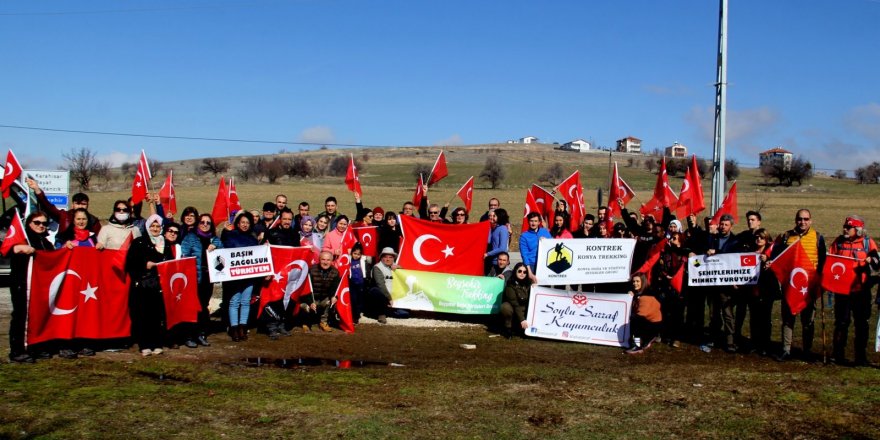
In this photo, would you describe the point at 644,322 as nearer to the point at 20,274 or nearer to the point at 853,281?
the point at 853,281

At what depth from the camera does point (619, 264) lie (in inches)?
486

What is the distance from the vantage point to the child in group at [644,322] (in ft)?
36.8

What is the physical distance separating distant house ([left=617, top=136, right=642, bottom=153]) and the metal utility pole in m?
132

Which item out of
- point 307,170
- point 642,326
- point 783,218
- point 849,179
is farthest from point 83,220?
point 849,179

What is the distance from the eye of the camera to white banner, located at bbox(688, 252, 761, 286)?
11000mm

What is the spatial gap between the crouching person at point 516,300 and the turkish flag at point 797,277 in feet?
12.6

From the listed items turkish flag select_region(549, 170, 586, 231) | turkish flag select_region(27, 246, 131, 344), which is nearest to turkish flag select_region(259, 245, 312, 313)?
turkish flag select_region(27, 246, 131, 344)

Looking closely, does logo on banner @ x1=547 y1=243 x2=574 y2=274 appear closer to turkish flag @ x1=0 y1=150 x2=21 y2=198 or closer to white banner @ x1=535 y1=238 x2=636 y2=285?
white banner @ x1=535 y1=238 x2=636 y2=285

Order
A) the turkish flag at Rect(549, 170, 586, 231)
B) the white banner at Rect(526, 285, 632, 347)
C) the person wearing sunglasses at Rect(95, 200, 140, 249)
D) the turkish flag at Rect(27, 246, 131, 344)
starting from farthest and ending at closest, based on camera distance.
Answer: the turkish flag at Rect(549, 170, 586, 231)
the white banner at Rect(526, 285, 632, 347)
the person wearing sunglasses at Rect(95, 200, 140, 249)
the turkish flag at Rect(27, 246, 131, 344)

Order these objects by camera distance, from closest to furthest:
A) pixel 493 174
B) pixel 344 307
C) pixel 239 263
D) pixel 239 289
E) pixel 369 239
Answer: pixel 239 263 → pixel 239 289 → pixel 344 307 → pixel 369 239 → pixel 493 174

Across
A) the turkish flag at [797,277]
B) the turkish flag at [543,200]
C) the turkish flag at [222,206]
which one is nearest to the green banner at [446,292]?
the turkish flag at [543,200]

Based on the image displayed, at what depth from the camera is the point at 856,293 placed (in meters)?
10.1

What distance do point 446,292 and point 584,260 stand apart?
261cm

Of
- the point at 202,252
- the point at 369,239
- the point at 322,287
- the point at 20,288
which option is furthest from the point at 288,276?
the point at 20,288
